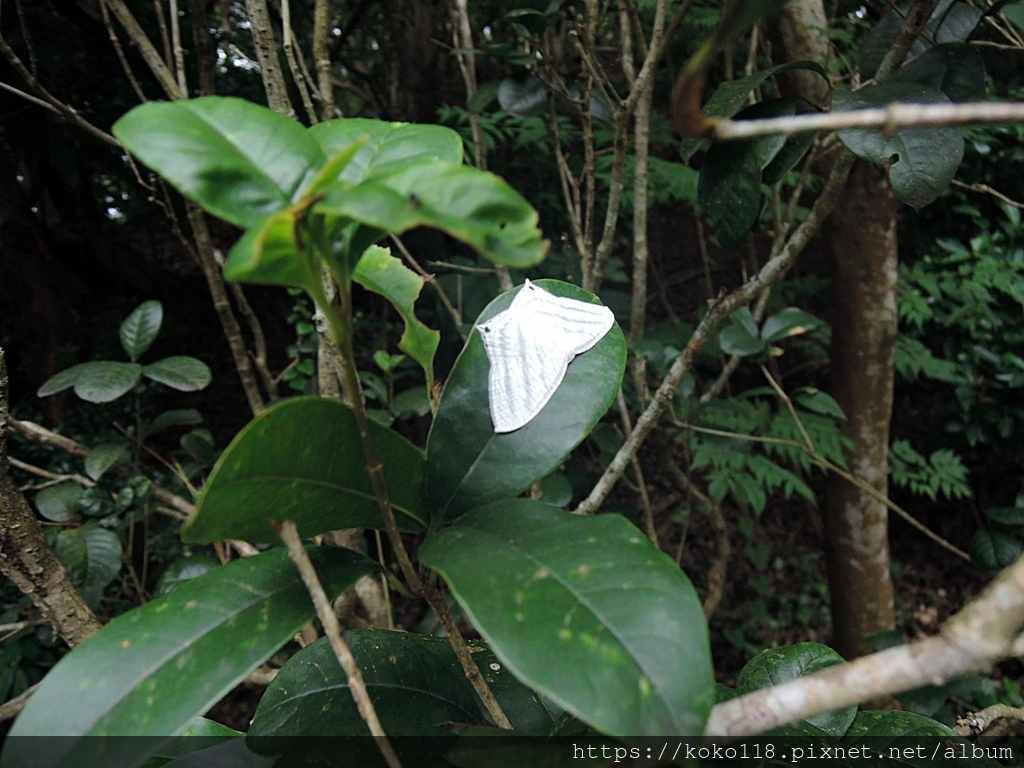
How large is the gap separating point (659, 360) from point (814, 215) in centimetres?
58

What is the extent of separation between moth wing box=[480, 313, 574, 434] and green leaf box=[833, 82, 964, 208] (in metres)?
0.48

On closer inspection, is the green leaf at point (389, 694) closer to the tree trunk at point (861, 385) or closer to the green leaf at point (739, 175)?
the green leaf at point (739, 175)

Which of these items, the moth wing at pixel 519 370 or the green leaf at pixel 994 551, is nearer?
the moth wing at pixel 519 370

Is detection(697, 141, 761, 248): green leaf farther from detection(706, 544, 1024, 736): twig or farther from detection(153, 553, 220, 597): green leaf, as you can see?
detection(153, 553, 220, 597): green leaf

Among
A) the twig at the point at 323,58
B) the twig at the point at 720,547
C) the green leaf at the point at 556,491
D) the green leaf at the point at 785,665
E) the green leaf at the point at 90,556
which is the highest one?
the twig at the point at 323,58

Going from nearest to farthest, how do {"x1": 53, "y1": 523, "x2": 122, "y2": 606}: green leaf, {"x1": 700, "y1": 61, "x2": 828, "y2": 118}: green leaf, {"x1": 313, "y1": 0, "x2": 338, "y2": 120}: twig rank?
{"x1": 700, "y1": 61, "x2": 828, "y2": 118}: green leaf < {"x1": 313, "y1": 0, "x2": 338, "y2": 120}: twig < {"x1": 53, "y1": 523, "x2": 122, "y2": 606}: green leaf

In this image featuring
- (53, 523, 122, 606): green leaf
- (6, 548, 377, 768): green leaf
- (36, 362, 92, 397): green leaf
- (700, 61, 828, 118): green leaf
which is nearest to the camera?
(6, 548, 377, 768): green leaf

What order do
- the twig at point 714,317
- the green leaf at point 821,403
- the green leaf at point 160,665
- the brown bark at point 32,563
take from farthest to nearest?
the green leaf at point 821,403 < the twig at point 714,317 < the brown bark at point 32,563 < the green leaf at point 160,665

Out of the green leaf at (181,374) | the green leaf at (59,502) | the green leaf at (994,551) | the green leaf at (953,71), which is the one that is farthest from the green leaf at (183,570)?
the green leaf at (994,551)

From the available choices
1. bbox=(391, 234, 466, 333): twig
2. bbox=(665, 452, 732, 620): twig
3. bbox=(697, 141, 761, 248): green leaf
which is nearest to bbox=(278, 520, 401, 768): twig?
bbox=(391, 234, 466, 333): twig

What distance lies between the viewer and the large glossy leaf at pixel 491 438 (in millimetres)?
561

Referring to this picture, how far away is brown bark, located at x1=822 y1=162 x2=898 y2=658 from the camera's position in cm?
182

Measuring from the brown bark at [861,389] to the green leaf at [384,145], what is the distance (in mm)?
1689

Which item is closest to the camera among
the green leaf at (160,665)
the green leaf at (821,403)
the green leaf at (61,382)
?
the green leaf at (160,665)
